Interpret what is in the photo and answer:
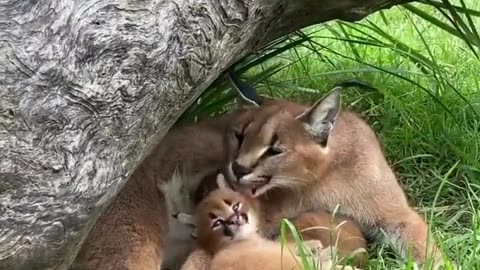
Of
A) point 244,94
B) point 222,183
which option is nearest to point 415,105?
point 244,94

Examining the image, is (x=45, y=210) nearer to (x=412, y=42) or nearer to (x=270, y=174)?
(x=270, y=174)

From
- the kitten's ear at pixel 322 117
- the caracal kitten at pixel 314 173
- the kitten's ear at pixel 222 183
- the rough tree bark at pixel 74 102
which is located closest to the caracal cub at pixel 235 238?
the kitten's ear at pixel 222 183

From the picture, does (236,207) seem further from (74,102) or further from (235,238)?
(74,102)

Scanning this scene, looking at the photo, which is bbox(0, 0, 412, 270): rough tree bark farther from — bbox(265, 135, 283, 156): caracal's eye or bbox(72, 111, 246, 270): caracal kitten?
bbox(265, 135, 283, 156): caracal's eye

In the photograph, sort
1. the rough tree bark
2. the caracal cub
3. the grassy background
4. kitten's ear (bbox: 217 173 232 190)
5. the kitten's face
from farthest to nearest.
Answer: the grassy background → kitten's ear (bbox: 217 173 232 190) → the kitten's face → the caracal cub → the rough tree bark

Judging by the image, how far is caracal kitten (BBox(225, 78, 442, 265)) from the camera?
3436mm

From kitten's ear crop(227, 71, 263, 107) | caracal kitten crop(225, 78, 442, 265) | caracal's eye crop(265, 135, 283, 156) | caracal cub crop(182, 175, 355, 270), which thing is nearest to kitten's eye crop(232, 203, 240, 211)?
caracal cub crop(182, 175, 355, 270)

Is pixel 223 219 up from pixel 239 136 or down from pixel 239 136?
down

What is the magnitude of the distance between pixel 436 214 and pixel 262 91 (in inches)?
42.5

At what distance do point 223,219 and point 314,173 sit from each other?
431mm

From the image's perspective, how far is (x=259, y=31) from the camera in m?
3.22

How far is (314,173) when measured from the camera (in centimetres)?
350

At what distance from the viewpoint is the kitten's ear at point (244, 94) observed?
3.67 metres

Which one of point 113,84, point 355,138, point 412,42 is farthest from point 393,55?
point 113,84
